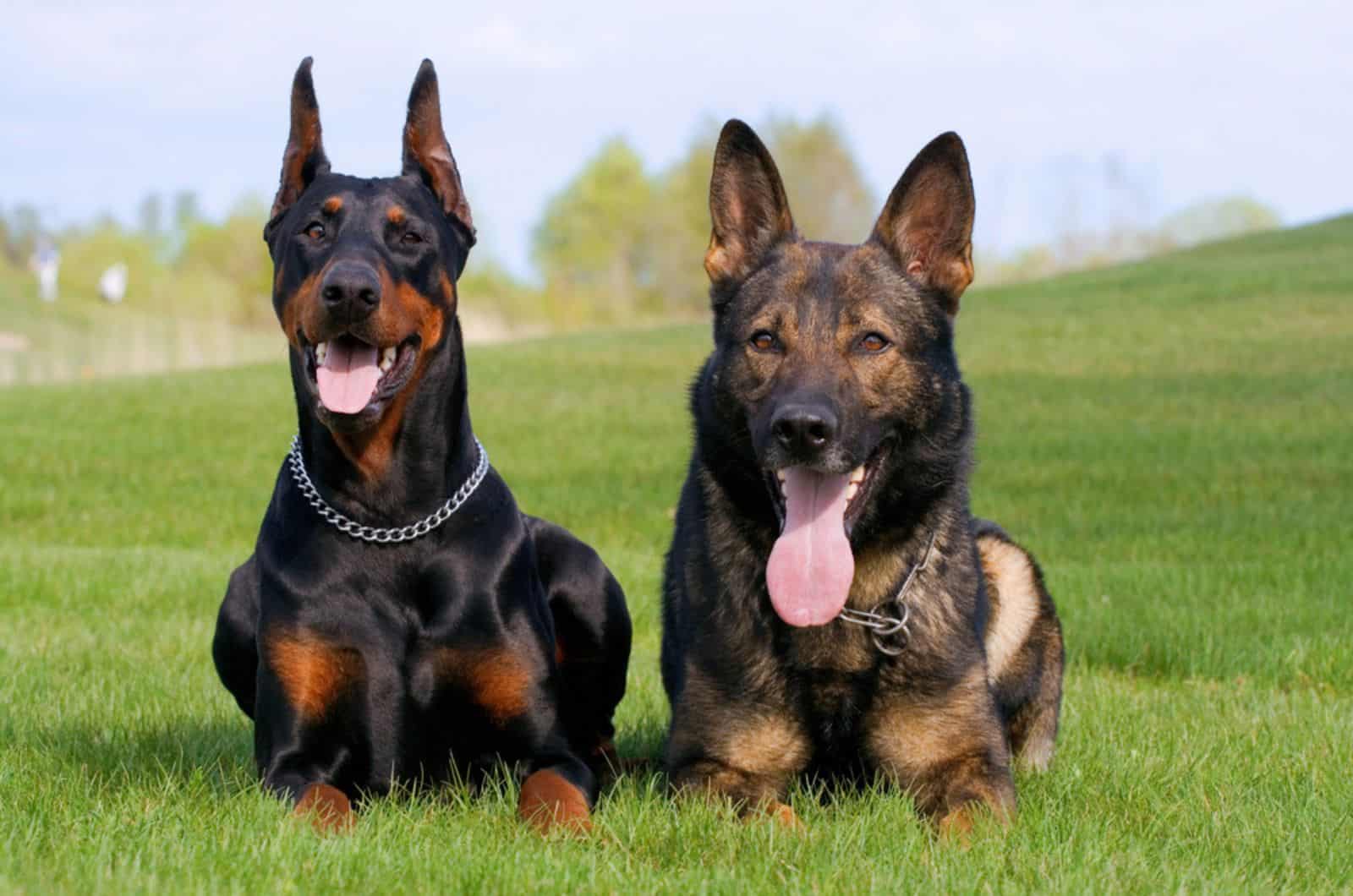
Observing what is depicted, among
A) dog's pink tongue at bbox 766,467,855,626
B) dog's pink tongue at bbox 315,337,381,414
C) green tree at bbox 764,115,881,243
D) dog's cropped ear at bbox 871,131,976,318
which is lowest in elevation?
dog's pink tongue at bbox 766,467,855,626

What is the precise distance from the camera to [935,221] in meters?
5.33

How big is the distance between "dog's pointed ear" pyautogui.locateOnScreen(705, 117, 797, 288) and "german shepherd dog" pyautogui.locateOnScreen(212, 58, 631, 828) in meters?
0.95

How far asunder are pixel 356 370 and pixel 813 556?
1.62m

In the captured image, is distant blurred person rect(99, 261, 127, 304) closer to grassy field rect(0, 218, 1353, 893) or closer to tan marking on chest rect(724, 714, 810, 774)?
grassy field rect(0, 218, 1353, 893)

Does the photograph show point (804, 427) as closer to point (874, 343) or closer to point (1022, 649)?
point (874, 343)

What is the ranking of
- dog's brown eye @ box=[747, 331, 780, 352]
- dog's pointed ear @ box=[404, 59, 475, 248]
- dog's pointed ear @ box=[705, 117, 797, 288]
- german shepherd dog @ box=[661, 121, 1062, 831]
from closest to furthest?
german shepherd dog @ box=[661, 121, 1062, 831], dog's brown eye @ box=[747, 331, 780, 352], dog's pointed ear @ box=[705, 117, 797, 288], dog's pointed ear @ box=[404, 59, 475, 248]

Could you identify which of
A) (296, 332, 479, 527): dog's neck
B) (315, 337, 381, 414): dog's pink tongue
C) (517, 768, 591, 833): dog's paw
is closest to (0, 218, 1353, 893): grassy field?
(517, 768, 591, 833): dog's paw

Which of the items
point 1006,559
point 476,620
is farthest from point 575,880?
point 1006,559

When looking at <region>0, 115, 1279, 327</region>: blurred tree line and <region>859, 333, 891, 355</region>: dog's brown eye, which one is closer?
<region>859, 333, 891, 355</region>: dog's brown eye

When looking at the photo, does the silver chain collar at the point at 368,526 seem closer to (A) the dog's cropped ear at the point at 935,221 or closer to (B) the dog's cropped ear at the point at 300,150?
(B) the dog's cropped ear at the point at 300,150

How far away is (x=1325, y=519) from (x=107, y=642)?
9.50 metres

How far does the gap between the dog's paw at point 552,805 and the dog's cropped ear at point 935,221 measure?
2.07 m

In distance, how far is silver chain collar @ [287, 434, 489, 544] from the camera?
5.16 meters

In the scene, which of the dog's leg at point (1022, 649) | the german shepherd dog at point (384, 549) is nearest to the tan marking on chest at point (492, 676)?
the german shepherd dog at point (384, 549)
